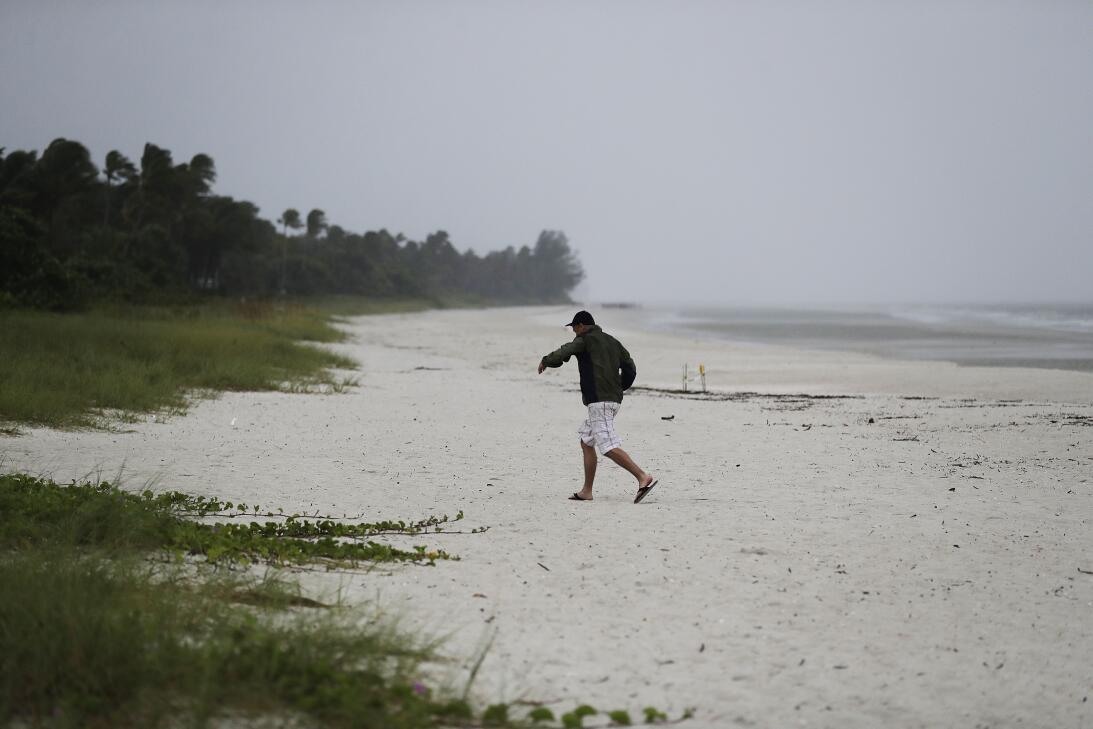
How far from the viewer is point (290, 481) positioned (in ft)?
33.0

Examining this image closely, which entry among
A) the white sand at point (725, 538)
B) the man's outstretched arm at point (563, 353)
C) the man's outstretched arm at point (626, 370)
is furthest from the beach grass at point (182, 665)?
the man's outstretched arm at point (626, 370)

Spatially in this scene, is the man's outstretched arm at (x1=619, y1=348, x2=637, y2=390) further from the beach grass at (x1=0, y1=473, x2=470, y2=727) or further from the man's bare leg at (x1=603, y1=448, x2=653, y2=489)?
the beach grass at (x1=0, y1=473, x2=470, y2=727)

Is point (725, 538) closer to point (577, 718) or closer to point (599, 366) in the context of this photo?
point (599, 366)

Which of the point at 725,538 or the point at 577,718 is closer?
the point at 577,718

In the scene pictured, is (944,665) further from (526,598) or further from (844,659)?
(526,598)

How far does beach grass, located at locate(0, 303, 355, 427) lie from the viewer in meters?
13.1

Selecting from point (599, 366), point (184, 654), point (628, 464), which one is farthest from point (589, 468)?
point (184, 654)

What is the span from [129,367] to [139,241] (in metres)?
47.4

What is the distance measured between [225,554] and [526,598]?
2.09 m

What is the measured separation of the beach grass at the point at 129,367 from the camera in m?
13.1

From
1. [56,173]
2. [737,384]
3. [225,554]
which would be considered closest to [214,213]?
[56,173]

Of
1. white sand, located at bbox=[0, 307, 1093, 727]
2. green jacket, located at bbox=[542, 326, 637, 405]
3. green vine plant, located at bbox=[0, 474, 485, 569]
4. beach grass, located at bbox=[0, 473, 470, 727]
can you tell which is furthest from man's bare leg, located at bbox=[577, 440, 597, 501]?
beach grass, located at bbox=[0, 473, 470, 727]

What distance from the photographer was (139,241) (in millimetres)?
59750

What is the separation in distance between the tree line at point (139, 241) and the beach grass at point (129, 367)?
26.2 ft
